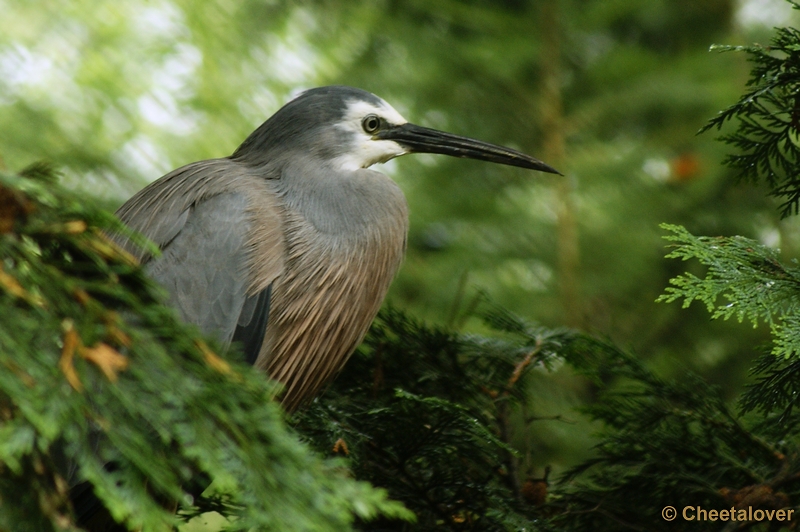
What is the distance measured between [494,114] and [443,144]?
92.8 inches

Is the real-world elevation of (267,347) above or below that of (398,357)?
below

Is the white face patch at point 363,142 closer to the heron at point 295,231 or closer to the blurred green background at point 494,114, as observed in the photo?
the heron at point 295,231

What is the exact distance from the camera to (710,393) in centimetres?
231

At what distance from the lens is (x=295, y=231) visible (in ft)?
8.24

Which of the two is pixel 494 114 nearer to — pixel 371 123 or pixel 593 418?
pixel 371 123

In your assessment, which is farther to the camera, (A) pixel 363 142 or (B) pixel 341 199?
(A) pixel 363 142

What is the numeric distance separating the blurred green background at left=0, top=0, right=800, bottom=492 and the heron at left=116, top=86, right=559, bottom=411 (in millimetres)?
1812

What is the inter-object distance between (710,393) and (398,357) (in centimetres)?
93

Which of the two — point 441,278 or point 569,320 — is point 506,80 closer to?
point 441,278

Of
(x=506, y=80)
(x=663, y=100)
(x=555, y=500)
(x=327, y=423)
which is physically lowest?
(x=327, y=423)

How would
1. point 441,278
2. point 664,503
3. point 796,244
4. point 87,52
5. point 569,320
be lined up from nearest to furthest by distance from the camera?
point 664,503
point 569,320
point 796,244
point 441,278
point 87,52

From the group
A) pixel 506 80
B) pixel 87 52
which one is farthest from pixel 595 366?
pixel 87 52

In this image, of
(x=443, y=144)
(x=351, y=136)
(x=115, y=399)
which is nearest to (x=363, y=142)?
(x=351, y=136)

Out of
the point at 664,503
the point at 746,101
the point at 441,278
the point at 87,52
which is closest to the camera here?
the point at 746,101
